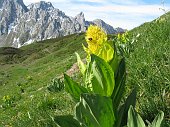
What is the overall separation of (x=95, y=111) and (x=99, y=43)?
2.55ft

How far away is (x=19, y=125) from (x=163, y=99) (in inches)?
176

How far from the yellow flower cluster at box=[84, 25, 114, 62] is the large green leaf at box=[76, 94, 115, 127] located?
529 millimetres

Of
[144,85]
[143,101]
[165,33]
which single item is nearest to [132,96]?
[143,101]

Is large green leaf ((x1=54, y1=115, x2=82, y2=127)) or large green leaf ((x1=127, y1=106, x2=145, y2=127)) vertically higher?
large green leaf ((x1=127, y1=106, x2=145, y2=127))

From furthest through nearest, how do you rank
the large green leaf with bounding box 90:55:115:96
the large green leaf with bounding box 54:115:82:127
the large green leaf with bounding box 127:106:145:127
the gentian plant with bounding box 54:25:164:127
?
the large green leaf with bounding box 54:115:82:127
the large green leaf with bounding box 90:55:115:96
the gentian plant with bounding box 54:25:164:127
the large green leaf with bounding box 127:106:145:127

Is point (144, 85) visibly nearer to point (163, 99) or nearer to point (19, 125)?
point (163, 99)

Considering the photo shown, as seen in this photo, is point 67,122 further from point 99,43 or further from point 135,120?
point 99,43

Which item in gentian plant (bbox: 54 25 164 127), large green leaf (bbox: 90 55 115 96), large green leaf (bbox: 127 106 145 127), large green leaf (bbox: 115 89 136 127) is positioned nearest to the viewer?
large green leaf (bbox: 127 106 145 127)

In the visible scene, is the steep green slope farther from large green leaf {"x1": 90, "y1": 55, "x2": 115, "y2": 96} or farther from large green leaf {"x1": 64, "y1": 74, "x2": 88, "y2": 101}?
large green leaf {"x1": 64, "y1": 74, "x2": 88, "y2": 101}

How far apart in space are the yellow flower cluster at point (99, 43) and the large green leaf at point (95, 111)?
53cm

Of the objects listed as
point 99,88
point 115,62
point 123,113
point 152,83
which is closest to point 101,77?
point 99,88

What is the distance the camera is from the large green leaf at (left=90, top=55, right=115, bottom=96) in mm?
4070

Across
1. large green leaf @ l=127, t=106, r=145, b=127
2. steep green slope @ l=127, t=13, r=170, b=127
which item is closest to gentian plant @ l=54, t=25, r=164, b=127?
large green leaf @ l=127, t=106, r=145, b=127

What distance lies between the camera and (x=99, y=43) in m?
4.18
